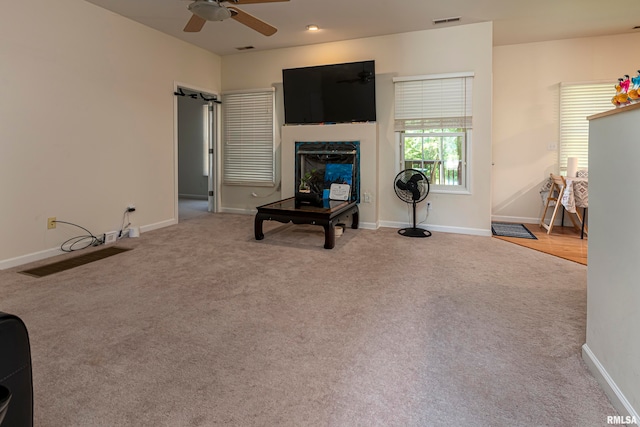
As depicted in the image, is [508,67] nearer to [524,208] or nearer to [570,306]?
[524,208]

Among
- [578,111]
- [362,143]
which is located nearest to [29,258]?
[362,143]

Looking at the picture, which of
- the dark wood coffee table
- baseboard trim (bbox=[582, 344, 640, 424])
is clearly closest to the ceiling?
the dark wood coffee table

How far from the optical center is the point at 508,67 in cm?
514

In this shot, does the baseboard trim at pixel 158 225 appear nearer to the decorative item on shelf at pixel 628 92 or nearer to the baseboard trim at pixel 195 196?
the baseboard trim at pixel 195 196

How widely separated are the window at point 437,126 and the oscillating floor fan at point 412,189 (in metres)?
0.28

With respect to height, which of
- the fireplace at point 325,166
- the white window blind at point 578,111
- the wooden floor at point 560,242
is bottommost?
the wooden floor at point 560,242

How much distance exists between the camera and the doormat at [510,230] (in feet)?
14.6

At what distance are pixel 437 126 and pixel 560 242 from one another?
2.09m

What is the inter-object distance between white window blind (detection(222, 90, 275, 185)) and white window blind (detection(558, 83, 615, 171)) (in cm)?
441

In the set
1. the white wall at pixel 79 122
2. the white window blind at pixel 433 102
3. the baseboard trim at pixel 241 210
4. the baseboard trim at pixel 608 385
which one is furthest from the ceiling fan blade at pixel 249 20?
the baseboard trim at pixel 608 385

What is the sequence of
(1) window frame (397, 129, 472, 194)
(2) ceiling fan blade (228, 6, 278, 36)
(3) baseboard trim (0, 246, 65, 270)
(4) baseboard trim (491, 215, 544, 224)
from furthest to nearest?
1. (4) baseboard trim (491, 215, 544, 224)
2. (1) window frame (397, 129, 472, 194)
3. (3) baseboard trim (0, 246, 65, 270)
4. (2) ceiling fan blade (228, 6, 278, 36)

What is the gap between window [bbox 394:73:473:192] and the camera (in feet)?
14.8

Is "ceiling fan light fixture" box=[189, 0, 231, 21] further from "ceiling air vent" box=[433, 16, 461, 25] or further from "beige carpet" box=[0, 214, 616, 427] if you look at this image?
"ceiling air vent" box=[433, 16, 461, 25]

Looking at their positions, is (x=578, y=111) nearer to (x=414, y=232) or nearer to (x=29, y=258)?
(x=414, y=232)
